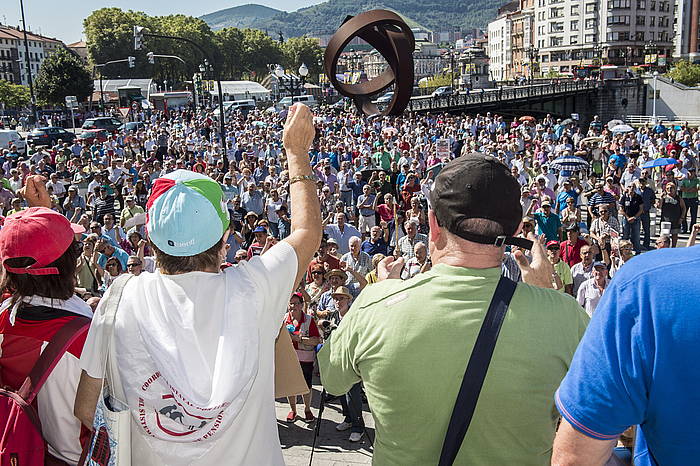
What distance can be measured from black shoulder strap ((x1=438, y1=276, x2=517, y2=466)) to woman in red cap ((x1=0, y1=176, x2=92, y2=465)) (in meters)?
1.33

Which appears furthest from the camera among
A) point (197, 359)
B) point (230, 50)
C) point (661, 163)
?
point (230, 50)

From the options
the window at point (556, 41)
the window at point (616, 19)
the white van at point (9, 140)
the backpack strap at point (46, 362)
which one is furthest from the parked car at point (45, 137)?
the window at point (556, 41)

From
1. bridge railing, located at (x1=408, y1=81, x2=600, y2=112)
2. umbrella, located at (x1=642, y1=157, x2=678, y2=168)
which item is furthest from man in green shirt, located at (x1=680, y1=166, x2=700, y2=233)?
bridge railing, located at (x1=408, y1=81, x2=600, y2=112)

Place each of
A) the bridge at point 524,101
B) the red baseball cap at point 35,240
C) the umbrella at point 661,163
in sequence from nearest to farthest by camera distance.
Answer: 1. the red baseball cap at point 35,240
2. the umbrella at point 661,163
3. the bridge at point 524,101

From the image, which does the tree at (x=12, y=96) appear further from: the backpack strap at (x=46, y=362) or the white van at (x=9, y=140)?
the backpack strap at (x=46, y=362)

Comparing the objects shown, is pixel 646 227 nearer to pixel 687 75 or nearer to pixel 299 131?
pixel 299 131

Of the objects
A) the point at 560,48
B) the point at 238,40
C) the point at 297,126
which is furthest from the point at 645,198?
the point at 238,40

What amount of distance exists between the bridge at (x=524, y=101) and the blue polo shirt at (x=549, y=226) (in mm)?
43214

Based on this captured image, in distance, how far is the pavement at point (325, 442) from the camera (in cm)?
611

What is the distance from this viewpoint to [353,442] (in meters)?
6.45

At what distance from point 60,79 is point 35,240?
66348mm

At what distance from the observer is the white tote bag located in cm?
188

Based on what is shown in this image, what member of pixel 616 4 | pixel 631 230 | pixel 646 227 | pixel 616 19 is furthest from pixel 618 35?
pixel 631 230

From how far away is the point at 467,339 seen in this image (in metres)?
1.90
